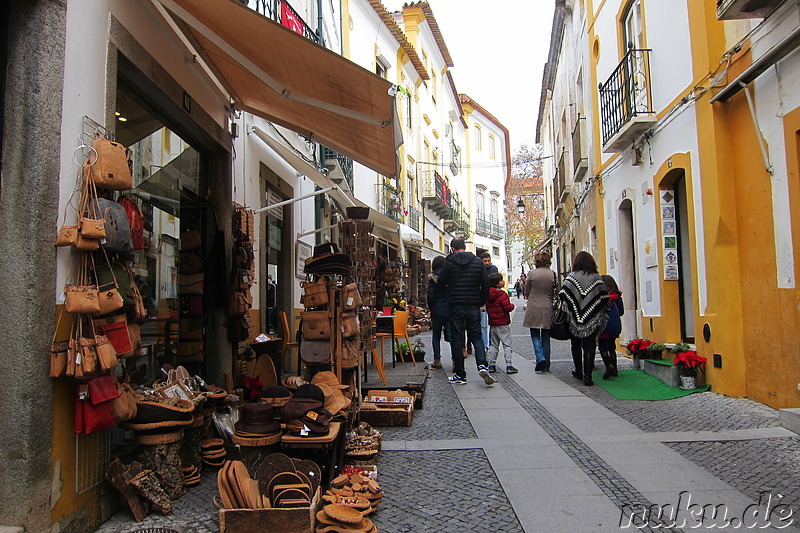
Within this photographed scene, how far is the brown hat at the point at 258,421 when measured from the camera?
3861 millimetres

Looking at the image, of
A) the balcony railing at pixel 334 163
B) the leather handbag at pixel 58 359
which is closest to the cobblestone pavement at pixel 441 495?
the leather handbag at pixel 58 359

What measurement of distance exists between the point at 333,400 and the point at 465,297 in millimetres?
3705

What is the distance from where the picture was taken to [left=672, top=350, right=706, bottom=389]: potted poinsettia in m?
7.03

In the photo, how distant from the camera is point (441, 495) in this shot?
12.7ft

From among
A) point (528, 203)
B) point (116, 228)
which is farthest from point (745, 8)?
point (528, 203)

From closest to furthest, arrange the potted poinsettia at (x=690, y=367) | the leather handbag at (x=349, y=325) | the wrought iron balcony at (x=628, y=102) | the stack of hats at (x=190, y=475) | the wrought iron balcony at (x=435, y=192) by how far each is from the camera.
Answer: the stack of hats at (x=190, y=475) → the leather handbag at (x=349, y=325) → the potted poinsettia at (x=690, y=367) → the wrought iron balcony at (x=628, y=102) → the wrought iron balcony at (x=435, y=192)

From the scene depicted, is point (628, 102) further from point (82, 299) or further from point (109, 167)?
point (82, 299)

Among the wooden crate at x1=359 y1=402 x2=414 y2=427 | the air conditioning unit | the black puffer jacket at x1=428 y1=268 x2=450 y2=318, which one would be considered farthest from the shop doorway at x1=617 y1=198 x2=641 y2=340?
the wooden crate at x1=359 y1=402 x2=414 y2=427

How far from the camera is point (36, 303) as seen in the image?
2980 millimetres

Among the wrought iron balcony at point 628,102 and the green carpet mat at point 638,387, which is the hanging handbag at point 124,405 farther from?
the wrought iron balcony at point 628,102

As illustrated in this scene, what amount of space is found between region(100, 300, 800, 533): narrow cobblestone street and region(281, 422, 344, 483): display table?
378 mm

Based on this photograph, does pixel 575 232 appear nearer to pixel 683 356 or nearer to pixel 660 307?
pixel 660 307

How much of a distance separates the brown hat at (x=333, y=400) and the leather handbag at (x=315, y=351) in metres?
1.09

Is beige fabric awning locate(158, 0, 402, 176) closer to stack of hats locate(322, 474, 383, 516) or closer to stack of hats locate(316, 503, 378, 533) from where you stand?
stack of hats locate(322, 474, 383, 516)
